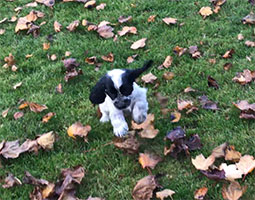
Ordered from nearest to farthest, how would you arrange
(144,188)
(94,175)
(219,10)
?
(144,188) → (94,175) → (219,10)

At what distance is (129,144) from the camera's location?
384cm

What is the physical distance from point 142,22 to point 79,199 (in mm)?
3224

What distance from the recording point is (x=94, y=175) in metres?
3.71

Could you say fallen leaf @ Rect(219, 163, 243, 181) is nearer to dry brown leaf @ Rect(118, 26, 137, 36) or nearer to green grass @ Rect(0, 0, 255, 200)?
green grass @ Rect(0, 0, 255, 200)

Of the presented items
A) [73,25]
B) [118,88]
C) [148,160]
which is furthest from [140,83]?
[73,25]

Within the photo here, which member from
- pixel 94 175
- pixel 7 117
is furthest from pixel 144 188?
pixel 7 117

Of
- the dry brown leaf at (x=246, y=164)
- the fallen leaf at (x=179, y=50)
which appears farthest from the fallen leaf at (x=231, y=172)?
the fallen leaf at (x=179, y=50)

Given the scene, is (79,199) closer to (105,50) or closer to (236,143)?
(236,143)

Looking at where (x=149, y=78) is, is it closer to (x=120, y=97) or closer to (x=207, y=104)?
(x=207, y=104)

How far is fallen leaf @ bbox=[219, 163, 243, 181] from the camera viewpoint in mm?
3332

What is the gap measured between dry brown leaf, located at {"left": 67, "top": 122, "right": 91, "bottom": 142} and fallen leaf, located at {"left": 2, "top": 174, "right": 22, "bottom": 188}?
0.68 metres

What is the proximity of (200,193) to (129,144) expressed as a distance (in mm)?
833

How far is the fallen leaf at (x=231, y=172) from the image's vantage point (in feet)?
10.9

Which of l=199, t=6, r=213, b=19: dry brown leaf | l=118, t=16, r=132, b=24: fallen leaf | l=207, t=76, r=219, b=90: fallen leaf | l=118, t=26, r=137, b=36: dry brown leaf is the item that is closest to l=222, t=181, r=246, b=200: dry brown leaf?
l=207, t=76, r=219, b=90: fallen leaf
